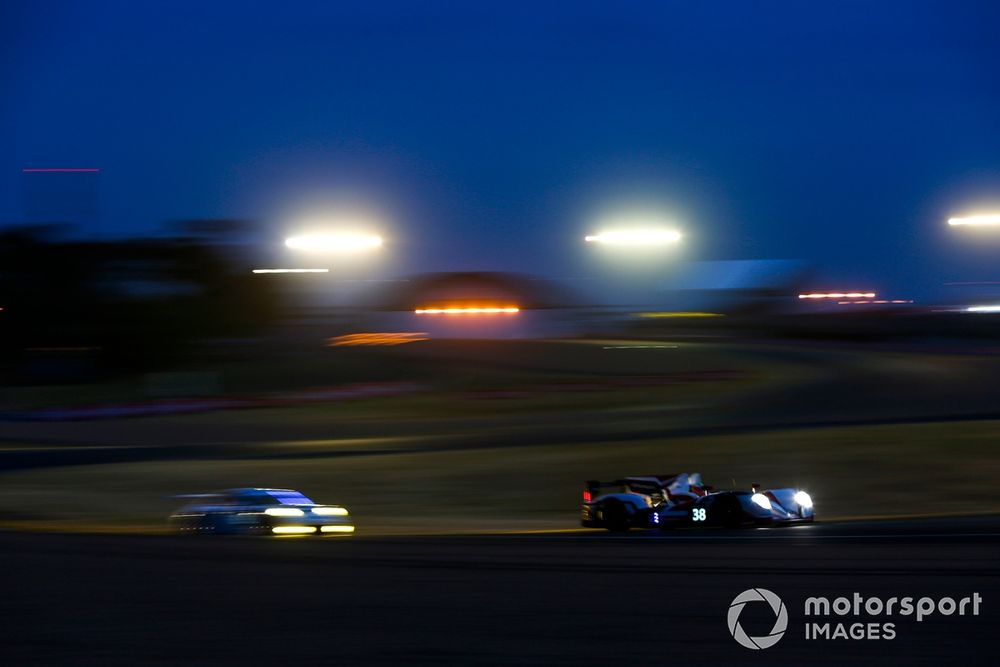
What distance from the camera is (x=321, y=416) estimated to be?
30625 mm

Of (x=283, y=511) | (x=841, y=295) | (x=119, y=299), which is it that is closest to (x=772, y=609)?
(x=283, y=511)

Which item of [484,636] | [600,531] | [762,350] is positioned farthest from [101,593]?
[762,350]

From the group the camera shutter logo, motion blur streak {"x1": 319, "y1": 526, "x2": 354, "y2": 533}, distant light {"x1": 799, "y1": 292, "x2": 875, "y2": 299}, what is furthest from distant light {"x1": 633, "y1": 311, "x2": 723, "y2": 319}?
the camera shutter logo

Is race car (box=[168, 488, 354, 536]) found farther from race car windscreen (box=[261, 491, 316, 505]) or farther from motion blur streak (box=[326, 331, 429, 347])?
motion blur streak (box=[326, 331, 429, 347])

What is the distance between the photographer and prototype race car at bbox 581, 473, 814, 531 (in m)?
10.2

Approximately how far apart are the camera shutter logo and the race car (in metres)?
5.55

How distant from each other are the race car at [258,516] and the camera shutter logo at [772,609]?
5.55 meters

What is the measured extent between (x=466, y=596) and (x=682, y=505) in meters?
4.48

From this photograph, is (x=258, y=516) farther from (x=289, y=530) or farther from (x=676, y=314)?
(x=676, y=314)

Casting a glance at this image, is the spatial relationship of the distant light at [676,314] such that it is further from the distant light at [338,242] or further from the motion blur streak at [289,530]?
the motion blur streak at [289,530]

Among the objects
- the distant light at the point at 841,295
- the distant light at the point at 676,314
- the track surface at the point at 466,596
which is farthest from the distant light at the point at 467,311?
the track surface at the point at 466,596

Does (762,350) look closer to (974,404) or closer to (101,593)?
(974,404)

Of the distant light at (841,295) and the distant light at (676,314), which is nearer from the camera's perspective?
the distant light at (676,314)

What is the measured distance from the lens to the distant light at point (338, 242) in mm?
49719
